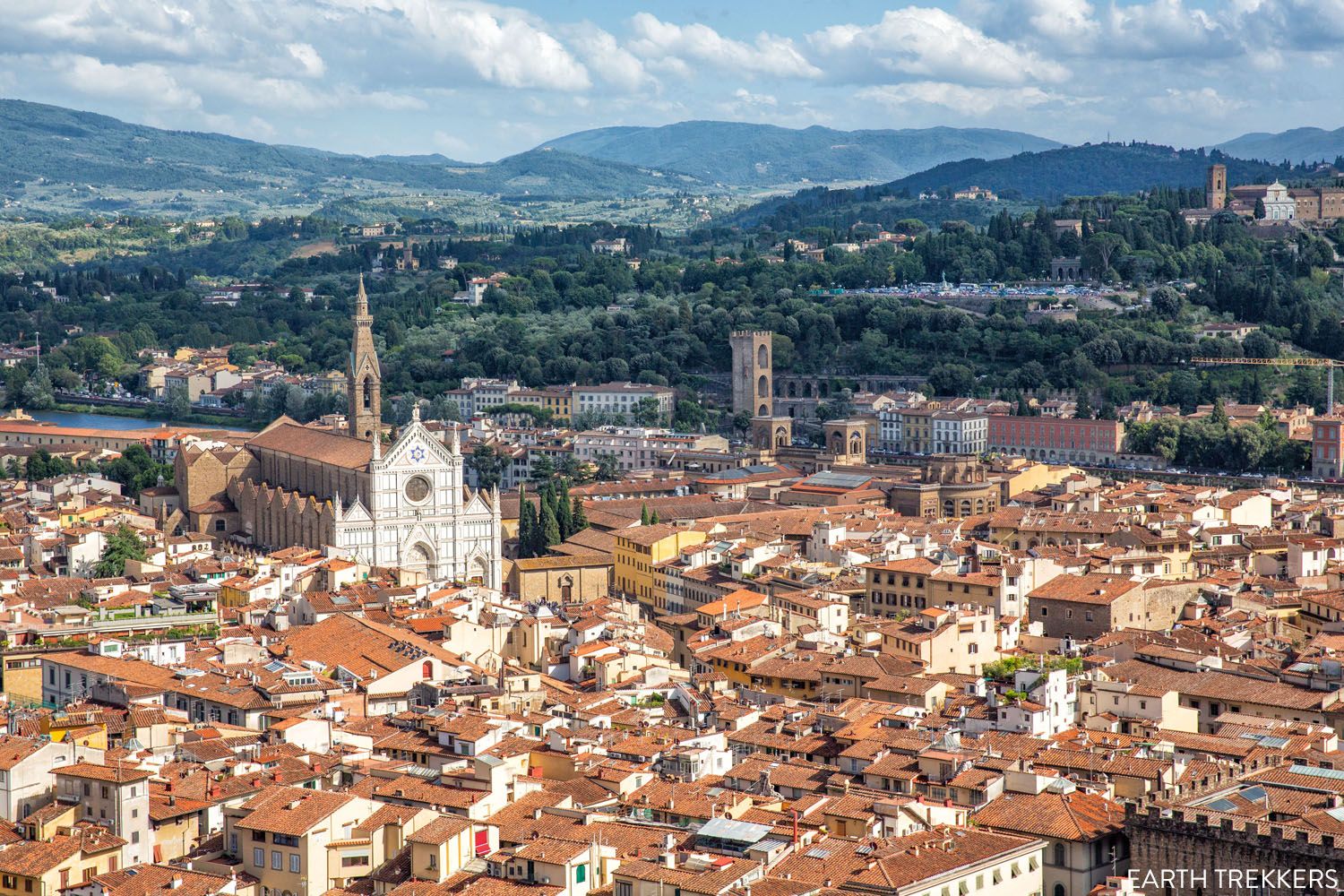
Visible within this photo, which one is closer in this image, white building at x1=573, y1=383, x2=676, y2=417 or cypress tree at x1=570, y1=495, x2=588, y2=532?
cypress tree at x1=570, y1=495, x2=588, y2=532

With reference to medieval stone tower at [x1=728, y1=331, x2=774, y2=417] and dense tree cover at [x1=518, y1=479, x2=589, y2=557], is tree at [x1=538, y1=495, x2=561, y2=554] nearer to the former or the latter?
dense tree cover at [x1=518, y1=479, x2=589, y2=557]

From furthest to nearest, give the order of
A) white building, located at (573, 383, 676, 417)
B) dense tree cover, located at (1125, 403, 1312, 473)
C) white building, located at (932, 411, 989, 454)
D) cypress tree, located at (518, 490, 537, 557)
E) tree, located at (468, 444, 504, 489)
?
white building, located at (573, 383, 676, 417)
white building, located at (932, 411, 989, 454)
tree, located at (468, 444, 504, 489)
dense tree cover, located at (1125, 403, 1312, 473)
cypress tree, located at (518, 490, 537, 557)

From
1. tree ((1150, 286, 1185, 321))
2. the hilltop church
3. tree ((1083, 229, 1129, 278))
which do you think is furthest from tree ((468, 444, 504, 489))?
Result: tree ((1083, 229, 1129, 278))

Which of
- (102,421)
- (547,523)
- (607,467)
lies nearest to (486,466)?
(607,467)

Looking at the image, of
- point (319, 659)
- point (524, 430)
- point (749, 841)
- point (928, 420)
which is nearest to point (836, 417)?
point (928, 420)

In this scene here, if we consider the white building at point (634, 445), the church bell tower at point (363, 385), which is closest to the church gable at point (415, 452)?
the church bell tower at point (363, 385)

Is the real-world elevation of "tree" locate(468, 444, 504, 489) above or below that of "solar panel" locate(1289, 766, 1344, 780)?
below

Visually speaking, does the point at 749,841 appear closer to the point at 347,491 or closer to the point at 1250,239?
the point at 347,491

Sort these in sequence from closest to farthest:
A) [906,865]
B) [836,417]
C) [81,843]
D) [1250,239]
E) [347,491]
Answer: [906,865], [81,843], [347,491], [836,417], [1250,239]
